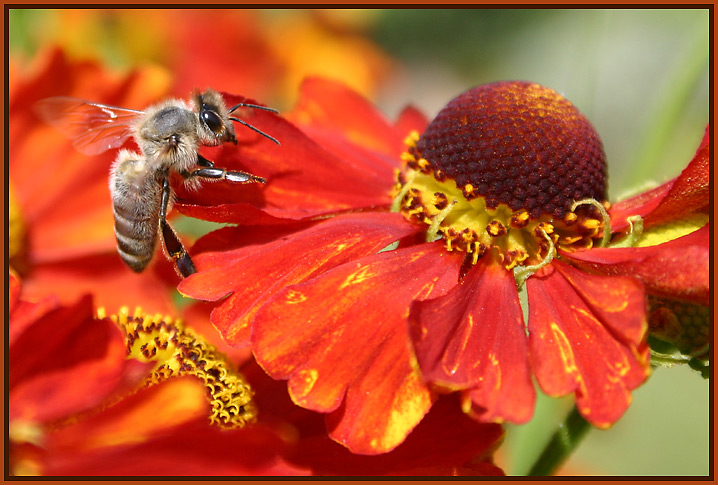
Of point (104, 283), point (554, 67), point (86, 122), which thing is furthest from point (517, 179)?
point (554, 67)

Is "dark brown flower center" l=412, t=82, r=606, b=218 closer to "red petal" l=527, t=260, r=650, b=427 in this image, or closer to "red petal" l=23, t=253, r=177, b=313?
"red petal" l=527, t=260, r=650, b=427

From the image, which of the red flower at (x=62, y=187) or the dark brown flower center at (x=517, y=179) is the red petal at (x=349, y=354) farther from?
the red flower at (x=62, y=187)

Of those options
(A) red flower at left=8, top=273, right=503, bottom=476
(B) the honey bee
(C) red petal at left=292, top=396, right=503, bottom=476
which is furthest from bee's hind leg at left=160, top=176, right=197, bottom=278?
(C) red petal at left=292, top=396, right=503, bottom=476

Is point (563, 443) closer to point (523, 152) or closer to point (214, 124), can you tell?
point (523, 152)

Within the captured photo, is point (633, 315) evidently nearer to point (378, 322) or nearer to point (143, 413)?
point (378, 322)

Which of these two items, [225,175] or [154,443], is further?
[225,175]

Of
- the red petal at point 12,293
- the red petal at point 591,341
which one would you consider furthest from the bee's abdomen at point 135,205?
the red petal at point 591,341

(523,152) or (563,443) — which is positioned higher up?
(523,152)
